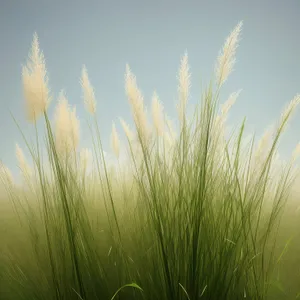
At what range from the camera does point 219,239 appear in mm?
1410

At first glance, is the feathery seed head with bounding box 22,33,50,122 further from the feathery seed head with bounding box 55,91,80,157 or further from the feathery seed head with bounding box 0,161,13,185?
the feathery seed head with bounding box 0,161,13,185

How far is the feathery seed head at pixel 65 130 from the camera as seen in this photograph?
1.51 meters

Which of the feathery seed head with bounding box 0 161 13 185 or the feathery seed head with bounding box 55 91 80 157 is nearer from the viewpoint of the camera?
the feathery seed head with bounding box 55 91 80 157

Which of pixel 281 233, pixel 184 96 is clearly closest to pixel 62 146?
pixel 184 96

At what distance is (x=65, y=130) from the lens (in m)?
1.54

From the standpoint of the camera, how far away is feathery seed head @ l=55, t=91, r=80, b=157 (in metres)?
1.51

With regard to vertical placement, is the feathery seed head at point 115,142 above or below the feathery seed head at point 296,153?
above

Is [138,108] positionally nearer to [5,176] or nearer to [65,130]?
[65,130]

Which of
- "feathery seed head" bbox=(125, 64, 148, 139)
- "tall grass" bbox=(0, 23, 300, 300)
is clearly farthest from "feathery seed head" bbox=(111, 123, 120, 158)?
"feathery seed head" bbox=(125, 64, 148, 139)

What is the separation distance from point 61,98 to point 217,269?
108 centimetres

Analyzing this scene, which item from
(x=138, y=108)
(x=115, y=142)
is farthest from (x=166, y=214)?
(x=115, y=142)

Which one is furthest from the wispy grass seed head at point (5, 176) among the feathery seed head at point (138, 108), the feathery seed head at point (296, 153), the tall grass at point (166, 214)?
the feathery seed head at point (296, 153)

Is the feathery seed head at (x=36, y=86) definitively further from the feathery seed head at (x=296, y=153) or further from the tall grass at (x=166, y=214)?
the feathery seed head at (x=296, y=153)

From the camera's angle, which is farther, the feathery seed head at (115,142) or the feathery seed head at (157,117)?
the feathery seed head at (115,142)
